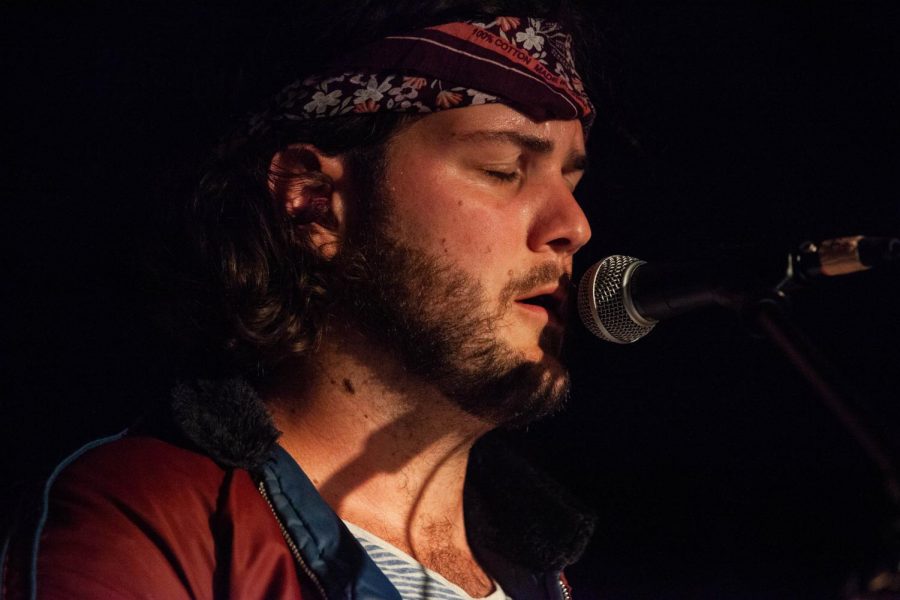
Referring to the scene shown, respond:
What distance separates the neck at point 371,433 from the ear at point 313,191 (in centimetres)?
28

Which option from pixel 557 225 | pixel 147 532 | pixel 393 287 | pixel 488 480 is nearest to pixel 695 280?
pixel 557 225

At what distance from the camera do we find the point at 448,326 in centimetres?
205

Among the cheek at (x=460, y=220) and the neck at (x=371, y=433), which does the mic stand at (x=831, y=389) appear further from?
the neck at (x=371, y=433)

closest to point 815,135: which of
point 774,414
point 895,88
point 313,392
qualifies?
point 895,88

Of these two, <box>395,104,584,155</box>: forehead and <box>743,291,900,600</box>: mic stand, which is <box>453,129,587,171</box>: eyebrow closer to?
<box>395,104,584,155</box>: forehead

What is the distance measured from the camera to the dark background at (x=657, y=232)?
7.31 ft

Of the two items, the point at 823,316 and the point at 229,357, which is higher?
the point at 823,316

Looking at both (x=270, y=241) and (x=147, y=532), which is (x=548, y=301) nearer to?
(x=270, y=241)

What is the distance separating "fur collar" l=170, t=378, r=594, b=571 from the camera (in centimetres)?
188

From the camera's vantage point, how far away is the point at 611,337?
1725mm

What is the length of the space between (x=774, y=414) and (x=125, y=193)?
198cm

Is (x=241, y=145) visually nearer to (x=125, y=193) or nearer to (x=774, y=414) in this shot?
(x=125, y=193)

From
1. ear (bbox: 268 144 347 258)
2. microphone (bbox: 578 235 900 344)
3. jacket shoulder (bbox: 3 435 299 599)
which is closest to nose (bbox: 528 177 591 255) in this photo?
microphone (bbox: 578 235 900 344)

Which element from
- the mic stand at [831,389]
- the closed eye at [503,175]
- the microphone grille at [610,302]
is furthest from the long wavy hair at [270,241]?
the mic stand at [831,389]
